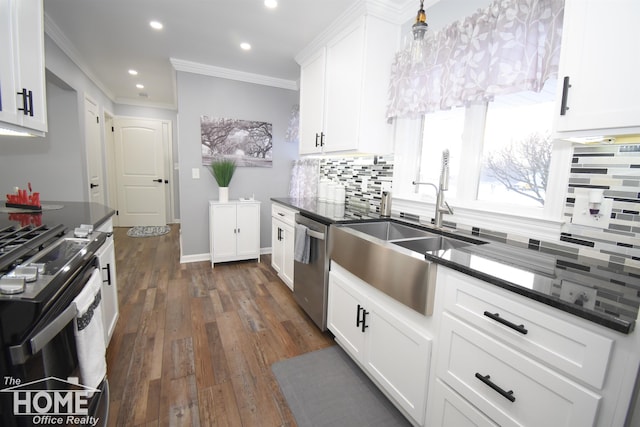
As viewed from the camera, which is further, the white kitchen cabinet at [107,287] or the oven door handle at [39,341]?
the white kitchen cabinet at [107,287]

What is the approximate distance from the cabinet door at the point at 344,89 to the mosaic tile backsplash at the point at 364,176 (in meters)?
0.37

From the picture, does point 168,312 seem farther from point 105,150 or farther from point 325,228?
point 105,150

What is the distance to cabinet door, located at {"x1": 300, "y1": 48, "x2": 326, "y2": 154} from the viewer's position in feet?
9.05

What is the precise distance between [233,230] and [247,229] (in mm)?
175

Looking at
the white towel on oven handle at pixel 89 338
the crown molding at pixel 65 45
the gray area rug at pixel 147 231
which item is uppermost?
the crown molding at pixel 65 45

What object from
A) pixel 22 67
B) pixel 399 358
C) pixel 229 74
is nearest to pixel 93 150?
pixel 229 74

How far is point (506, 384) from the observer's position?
965 mm

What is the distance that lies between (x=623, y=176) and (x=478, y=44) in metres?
0.96

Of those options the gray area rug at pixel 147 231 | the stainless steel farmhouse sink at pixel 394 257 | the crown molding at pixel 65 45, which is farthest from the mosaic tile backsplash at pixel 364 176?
the gray area rug at pixel 147 231

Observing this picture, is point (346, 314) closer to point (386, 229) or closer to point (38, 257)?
point (386, 229)

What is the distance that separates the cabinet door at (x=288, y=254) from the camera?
108 inches

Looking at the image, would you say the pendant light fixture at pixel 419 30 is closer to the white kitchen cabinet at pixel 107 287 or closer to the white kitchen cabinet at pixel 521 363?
the white kitchen cabinet at pixel 521 363

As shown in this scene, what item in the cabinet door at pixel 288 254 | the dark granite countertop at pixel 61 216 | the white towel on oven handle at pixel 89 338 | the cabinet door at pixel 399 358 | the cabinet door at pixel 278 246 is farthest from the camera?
the cabinet door at pixel 278 246

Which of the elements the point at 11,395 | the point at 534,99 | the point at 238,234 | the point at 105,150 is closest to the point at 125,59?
the point at 105,150
